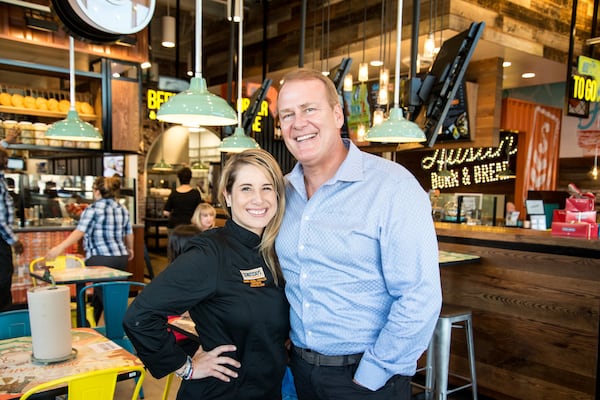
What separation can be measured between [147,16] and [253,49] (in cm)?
638

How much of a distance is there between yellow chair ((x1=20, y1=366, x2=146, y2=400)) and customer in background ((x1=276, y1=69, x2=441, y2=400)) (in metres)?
0.70

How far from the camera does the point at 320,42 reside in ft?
24.6

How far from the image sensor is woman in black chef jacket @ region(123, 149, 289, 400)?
155 cm

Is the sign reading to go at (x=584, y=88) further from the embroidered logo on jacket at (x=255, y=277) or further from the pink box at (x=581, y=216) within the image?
the embroidered logo on jacket at (x=255, y=277)

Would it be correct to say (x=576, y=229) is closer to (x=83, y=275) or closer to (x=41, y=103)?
(x=83, y=275)

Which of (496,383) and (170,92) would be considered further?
(170,92)

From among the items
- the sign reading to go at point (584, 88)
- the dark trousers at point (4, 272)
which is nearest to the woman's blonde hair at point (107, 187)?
the dark trousers at point (4, 272)

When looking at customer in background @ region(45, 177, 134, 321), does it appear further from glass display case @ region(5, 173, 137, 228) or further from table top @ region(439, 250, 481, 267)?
table top @ region(439, 250, 481, 267)

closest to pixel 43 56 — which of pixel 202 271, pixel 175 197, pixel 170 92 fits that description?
pixel 170 92

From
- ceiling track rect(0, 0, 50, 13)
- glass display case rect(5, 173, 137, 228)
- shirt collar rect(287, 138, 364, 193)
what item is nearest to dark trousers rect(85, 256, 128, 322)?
glass display case rect(5, 173, 137, 228)

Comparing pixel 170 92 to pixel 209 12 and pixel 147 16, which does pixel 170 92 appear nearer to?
pixel 209 12

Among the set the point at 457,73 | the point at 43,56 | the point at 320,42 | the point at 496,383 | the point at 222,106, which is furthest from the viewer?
the point at 320,42

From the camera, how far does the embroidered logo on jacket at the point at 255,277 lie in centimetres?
167

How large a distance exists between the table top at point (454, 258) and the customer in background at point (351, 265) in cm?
191
